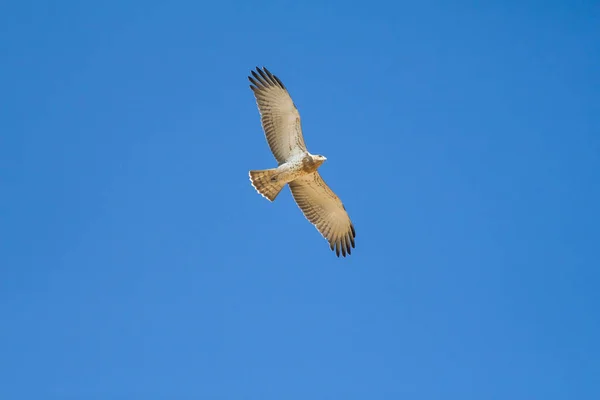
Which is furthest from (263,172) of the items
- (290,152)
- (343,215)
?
(343,215)

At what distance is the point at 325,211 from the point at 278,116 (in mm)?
2412

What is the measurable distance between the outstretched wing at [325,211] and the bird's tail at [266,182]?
591 mm

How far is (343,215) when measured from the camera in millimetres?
20250

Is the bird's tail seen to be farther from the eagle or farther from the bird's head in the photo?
the bird's head

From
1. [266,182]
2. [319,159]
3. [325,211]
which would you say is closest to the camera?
[319,159]

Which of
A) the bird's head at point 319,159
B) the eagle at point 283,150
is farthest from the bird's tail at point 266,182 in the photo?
the bird's head at point 319,159

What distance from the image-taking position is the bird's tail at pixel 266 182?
19.0 metres

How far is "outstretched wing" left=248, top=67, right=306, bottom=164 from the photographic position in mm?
18641

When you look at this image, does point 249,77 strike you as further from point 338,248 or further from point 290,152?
point 338,248

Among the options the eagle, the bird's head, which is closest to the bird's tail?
the eagle

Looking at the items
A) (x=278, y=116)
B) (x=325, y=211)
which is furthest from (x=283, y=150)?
(x=325, y=211)

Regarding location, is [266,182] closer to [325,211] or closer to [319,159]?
[319,159]

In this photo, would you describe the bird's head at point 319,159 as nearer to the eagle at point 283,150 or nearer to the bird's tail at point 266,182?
the eagle at point 283,150

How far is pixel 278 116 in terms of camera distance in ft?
61.6
